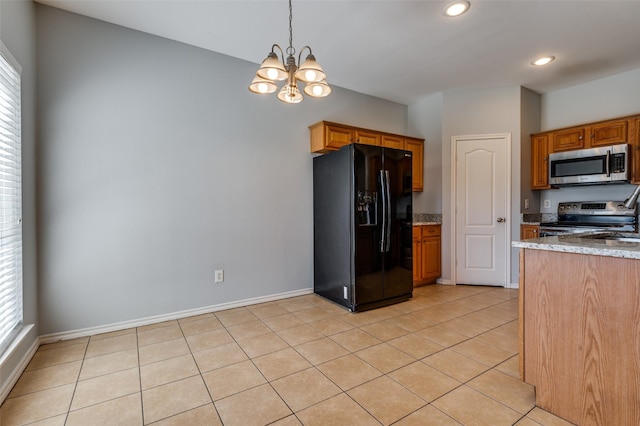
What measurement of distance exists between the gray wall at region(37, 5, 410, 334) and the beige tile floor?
17.5 inches

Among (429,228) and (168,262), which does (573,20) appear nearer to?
(429,228)

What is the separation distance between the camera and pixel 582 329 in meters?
1.48

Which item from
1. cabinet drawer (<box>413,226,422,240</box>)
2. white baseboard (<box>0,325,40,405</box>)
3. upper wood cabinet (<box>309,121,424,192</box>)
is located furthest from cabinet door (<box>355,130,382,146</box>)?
white baseboard (<box>0,325,40,405</box>)

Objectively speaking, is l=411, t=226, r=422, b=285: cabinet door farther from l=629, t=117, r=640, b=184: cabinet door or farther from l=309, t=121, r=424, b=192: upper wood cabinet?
l=629, t=117, r=640, b=184: cabinet door

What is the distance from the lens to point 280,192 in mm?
3600

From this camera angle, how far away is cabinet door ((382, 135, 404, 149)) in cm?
412

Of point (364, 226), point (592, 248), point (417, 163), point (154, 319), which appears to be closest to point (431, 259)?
point (417, 163)

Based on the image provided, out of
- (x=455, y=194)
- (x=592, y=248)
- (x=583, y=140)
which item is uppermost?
(x=583, y=140)

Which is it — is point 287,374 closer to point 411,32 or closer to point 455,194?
point 411,32

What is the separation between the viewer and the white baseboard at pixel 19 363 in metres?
1.75

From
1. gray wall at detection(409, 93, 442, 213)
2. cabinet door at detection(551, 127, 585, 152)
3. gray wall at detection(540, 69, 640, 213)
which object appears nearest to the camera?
gray wall at detection(540, 69, 640, 213)

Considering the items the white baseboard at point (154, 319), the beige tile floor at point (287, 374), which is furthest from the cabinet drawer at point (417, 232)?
the white baseboard at point (154, 319)

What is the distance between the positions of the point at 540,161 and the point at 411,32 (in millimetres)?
2759

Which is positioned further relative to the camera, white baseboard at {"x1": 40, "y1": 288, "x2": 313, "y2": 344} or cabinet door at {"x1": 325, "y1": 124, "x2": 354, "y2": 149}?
cabinet door at {"x1": 325, "y1": 124, "x2": 354, "y2": 149}
